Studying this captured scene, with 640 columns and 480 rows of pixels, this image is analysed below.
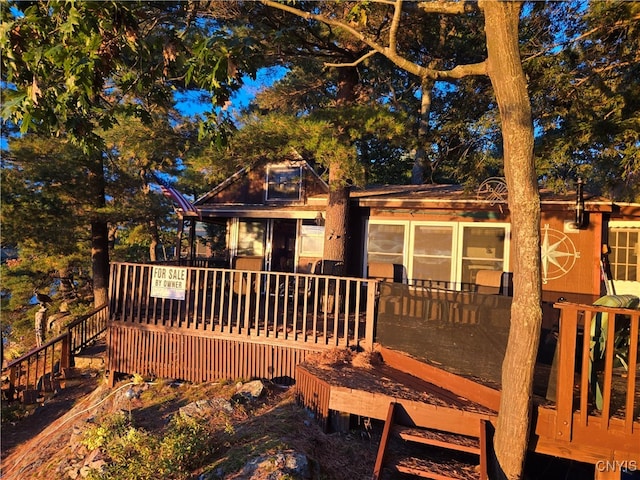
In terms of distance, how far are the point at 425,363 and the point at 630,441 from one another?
2.04 meters

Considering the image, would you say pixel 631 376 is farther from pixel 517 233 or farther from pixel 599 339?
pixel 517 233

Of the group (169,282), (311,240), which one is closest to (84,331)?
(169,282)

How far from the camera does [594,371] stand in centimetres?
389

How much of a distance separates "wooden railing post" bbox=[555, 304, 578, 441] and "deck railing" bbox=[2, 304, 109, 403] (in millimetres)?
7124

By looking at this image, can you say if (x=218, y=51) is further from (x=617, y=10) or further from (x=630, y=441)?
(x=617, y=10)

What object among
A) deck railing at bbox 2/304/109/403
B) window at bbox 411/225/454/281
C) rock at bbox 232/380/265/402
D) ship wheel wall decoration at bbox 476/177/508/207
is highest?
ship wheel wall decoration at bbox 476/177/508/207

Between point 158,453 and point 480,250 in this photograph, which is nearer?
point 158,453

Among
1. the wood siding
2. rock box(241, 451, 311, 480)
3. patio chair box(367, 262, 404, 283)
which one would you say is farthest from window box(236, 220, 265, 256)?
rock box(241, 451, 311, 480)

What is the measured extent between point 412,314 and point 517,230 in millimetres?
2000

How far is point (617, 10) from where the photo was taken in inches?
224

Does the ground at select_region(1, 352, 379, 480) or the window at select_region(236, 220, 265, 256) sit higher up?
the window at select_region(236, 220, 265, 256)

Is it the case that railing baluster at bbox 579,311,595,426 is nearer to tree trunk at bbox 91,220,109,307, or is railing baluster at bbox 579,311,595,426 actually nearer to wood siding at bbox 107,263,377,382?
wood siding at bbox 107,263,377,382

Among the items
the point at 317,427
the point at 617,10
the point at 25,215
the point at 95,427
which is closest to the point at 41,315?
the point at 25,215

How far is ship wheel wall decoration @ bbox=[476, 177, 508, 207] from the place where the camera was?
8156 millimetres
